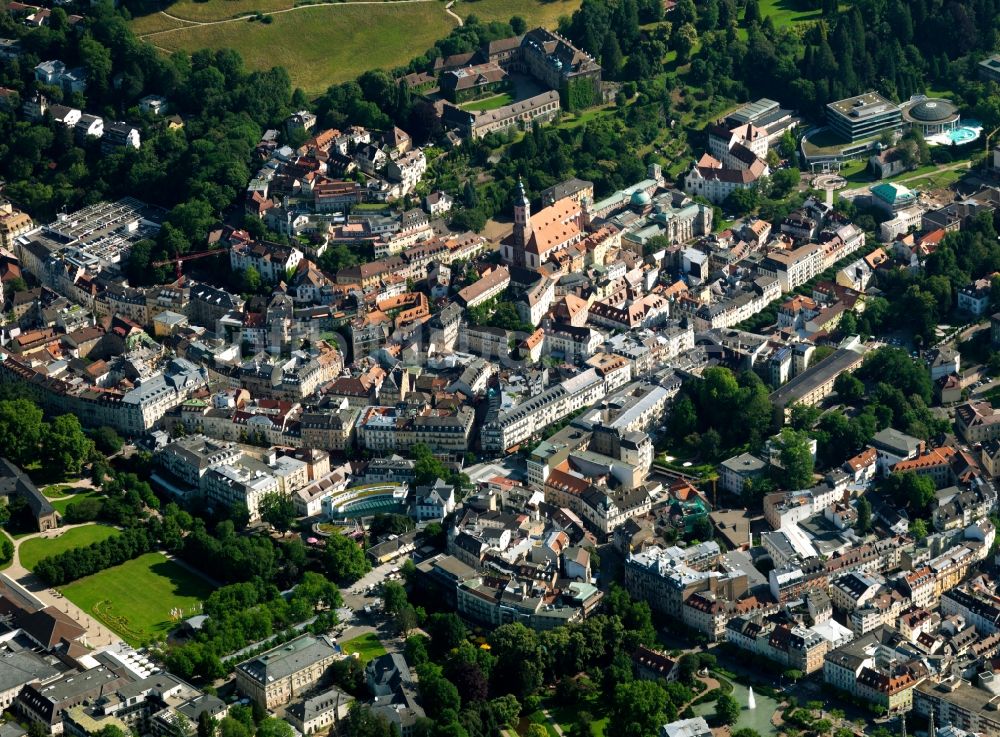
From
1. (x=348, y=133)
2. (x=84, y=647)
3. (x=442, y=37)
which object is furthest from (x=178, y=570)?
(x=442, y=37)

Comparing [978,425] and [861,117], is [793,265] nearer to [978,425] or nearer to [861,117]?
[978,425]

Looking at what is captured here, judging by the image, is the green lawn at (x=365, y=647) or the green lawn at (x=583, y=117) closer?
the green lawn at (x=365, y=647)

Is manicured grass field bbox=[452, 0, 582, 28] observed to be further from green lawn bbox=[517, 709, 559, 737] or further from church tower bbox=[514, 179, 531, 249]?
green lawn bbox=[517, 709, 559, 737]

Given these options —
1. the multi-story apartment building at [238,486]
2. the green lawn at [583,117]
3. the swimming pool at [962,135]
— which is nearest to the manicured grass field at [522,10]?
the green lawn at [583,117]

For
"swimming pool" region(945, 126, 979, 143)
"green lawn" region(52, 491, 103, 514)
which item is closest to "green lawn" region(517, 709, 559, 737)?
"green lawn" region(52, 491, 103, 514)

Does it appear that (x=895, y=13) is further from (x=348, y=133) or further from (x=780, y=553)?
(x=780, y=553)

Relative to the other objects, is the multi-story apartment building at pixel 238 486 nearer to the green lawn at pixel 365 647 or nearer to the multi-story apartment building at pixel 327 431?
→ the multi-story apartment building at pixel 327 431

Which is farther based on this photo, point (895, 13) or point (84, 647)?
point (895, 13)
